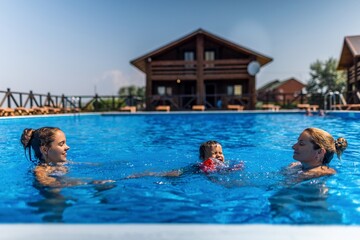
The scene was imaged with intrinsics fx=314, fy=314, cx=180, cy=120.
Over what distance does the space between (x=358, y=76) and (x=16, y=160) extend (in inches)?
927

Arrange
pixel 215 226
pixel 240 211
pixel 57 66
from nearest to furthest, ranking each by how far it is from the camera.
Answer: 1. pixel 215 226
2. pixel 240 211
3. pixel 57 66

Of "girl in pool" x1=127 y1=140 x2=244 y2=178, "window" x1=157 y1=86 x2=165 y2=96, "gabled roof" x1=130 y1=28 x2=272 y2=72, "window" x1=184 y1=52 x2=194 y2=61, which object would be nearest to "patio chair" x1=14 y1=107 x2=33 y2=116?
"gabled roof" x1=130 y1=28 x2=272 y2=72

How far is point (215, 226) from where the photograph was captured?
1926 mm

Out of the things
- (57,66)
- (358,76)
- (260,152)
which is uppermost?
(57,66)

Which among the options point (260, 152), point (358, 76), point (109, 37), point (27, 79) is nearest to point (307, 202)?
point (260, 152)

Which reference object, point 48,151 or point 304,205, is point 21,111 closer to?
point 48,151

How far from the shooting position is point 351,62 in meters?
27.2

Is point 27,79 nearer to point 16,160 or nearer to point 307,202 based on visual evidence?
point 16,160

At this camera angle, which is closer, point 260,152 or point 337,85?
point 260,152

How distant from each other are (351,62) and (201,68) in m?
14.0

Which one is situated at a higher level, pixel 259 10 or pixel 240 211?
pixel 259 10

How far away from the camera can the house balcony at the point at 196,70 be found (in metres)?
23.3

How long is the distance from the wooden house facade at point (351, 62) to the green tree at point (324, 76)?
102 feet

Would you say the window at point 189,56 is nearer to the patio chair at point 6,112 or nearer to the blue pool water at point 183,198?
the patio chair at point 6,112
